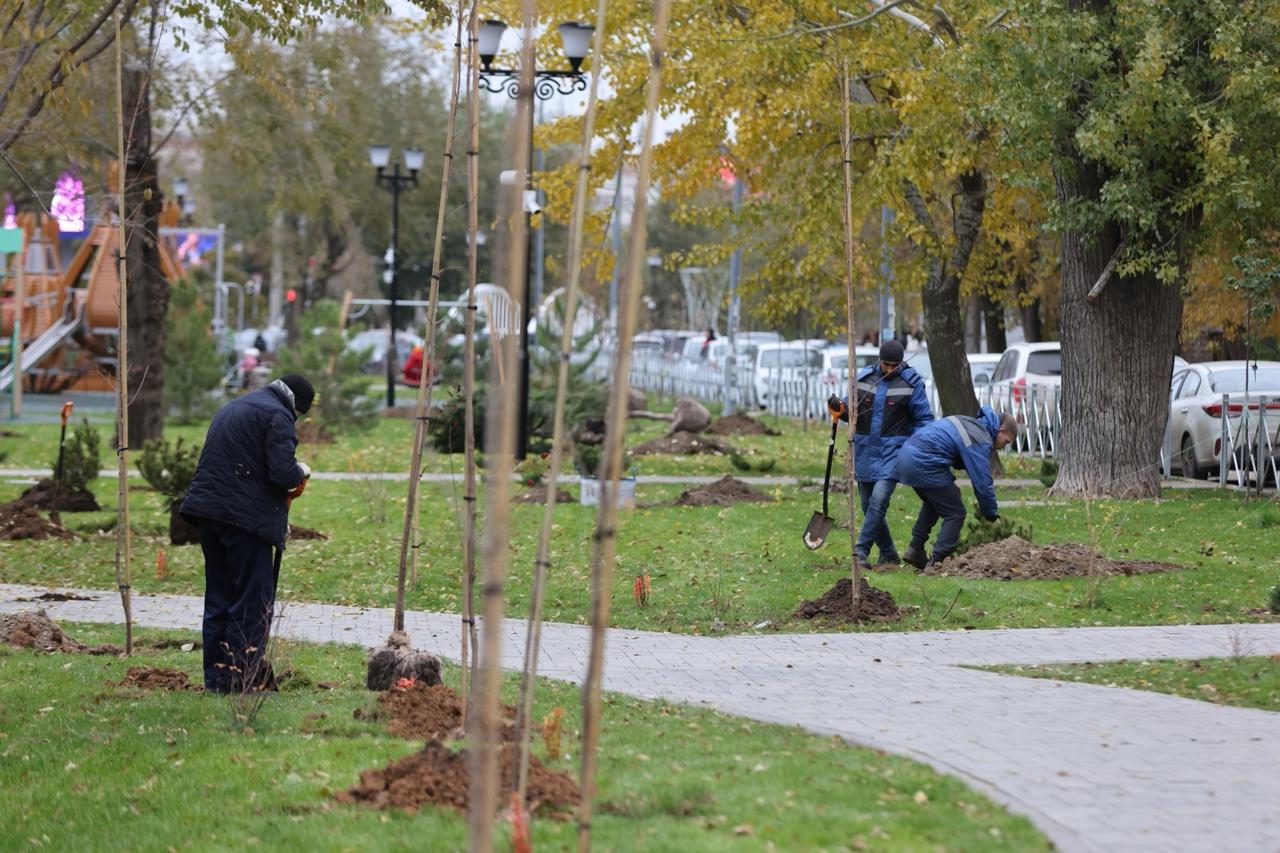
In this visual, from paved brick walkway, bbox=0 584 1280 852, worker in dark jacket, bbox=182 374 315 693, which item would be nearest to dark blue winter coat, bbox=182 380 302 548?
worker in dark jacket, bbox=182 374 315 693

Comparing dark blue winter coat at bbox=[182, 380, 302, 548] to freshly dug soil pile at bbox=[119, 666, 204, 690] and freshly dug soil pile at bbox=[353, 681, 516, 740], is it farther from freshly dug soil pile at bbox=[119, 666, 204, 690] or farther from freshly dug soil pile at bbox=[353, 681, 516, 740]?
freshly dug soil pile at bbox=[353, 681, 516, 740]

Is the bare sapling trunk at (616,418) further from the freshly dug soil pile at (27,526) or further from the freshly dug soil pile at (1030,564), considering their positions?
the freshly dug soil pile at (27,526)

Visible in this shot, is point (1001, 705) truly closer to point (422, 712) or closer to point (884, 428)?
point (422, 712)

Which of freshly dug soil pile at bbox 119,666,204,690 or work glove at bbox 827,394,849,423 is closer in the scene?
freshly dug soil pile at bbox 119,666,204,690

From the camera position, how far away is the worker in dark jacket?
869 centimetres

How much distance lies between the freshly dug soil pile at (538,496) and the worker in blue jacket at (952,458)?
634cm

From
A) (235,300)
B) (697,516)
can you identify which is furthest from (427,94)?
(697,516)

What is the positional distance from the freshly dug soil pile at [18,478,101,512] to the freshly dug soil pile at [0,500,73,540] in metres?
0.80

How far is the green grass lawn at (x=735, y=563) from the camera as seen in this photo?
11.3 metres

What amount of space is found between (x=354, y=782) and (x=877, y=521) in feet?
22.5

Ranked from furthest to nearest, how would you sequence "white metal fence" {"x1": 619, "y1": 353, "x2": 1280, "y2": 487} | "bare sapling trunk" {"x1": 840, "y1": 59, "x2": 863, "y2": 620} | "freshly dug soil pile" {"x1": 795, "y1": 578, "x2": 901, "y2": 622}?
"white metal fence" {"x1": 619, "y1": 353, "x2": 1280, "y2": 487}
"freshly dug soil pile" {"x1": 795, "y1": 578, "x2": 901, "y2": 622}
"bare sapling trunk" {"x1": 840, "y1": 59, "x2": 863, "y2": 620}

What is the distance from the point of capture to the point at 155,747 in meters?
7.45

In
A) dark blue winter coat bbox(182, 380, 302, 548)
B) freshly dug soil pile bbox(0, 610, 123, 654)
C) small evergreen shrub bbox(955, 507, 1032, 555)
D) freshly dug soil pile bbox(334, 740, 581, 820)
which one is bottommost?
freshly dug soil pile bbox(0, 610, 123, 654)

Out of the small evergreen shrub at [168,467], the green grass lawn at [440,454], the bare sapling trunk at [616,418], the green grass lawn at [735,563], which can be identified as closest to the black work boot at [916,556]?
the green grass lawn at [735,563]
